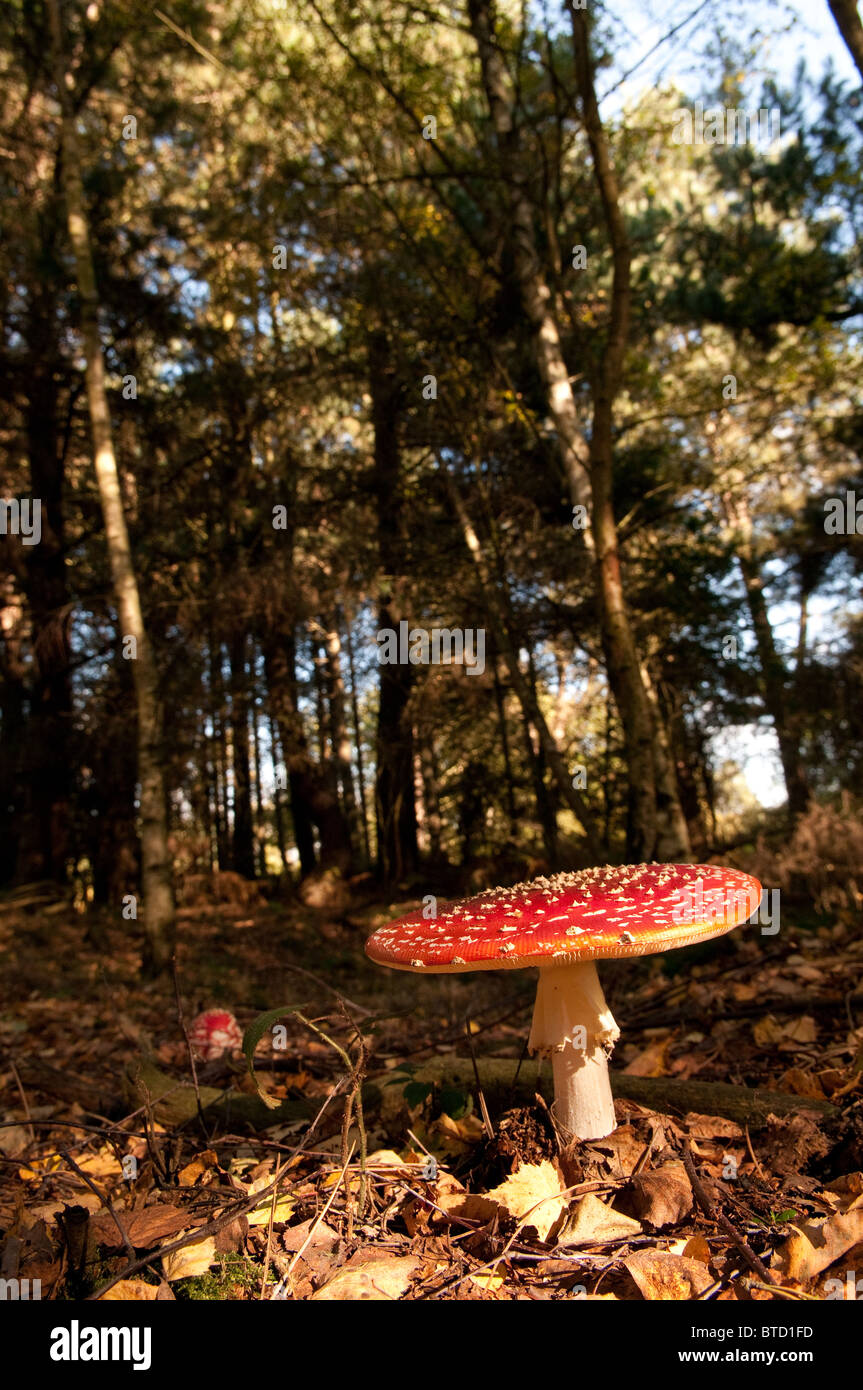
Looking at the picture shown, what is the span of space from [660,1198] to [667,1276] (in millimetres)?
244

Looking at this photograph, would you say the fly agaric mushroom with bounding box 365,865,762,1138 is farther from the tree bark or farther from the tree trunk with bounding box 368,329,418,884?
the tree trunk with bounding box 368,329,418,884

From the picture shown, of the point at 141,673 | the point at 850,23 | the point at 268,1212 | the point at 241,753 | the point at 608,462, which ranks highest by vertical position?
the point at 850,23

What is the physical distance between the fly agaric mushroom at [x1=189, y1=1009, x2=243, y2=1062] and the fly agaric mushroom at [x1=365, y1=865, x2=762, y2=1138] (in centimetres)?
186

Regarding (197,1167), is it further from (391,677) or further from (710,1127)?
(391,677)

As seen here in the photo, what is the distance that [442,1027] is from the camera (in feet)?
13.6

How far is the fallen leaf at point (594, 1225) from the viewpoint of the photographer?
180 centimetres

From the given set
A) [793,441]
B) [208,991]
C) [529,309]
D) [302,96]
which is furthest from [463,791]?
[302,96]

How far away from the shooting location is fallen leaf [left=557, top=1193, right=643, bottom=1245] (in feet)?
5.90

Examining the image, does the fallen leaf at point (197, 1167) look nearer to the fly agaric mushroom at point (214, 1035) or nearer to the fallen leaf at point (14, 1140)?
the fallen leaf at point (14, 1140)

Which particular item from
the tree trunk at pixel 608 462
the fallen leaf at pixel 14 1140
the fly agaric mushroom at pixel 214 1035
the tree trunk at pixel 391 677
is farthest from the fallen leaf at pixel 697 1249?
the tree trunk at pixel 391 677

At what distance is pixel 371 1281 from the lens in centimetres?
167

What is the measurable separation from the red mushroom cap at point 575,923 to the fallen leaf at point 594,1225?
1.98ft

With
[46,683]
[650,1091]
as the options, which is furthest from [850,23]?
[46,683]

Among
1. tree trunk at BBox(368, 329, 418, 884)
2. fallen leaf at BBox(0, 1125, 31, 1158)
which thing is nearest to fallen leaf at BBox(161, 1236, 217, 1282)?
fallen leaf at BBox(0, 1125, 31, 1158)
